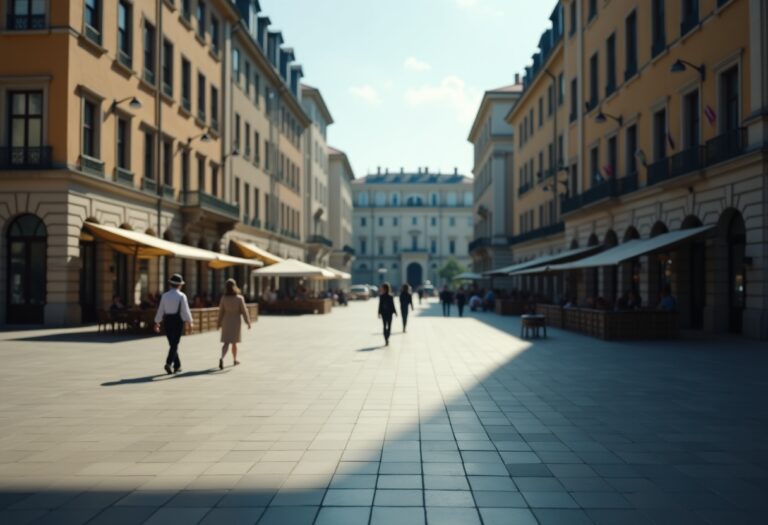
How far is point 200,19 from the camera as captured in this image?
3419 centimetres

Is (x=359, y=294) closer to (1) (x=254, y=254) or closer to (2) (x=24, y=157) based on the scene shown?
(1) (x=254, y=254)

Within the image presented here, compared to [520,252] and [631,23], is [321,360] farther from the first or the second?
[520,252]

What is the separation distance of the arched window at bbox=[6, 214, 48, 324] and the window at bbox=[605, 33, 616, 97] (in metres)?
23.7

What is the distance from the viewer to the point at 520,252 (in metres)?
55.1

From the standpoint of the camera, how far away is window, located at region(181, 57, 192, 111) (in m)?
32.2

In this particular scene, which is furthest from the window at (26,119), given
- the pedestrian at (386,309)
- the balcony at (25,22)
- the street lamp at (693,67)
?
the street lamp at (693,67)

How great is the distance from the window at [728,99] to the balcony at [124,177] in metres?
20.2

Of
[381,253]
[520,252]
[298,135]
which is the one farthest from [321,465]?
[381,253]

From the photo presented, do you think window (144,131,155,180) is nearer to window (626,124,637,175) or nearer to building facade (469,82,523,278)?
window (626,124,637,175)

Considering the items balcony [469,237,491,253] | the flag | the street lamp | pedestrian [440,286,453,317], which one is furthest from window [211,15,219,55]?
balcony [469,237,491,253]

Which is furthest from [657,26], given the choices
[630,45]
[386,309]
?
[386,309]

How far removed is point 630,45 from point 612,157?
493 centimetres

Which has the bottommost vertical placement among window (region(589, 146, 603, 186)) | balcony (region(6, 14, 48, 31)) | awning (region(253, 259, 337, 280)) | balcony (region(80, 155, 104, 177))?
awning (region(253, 259, 337, 280))

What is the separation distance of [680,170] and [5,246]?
72.3ft
